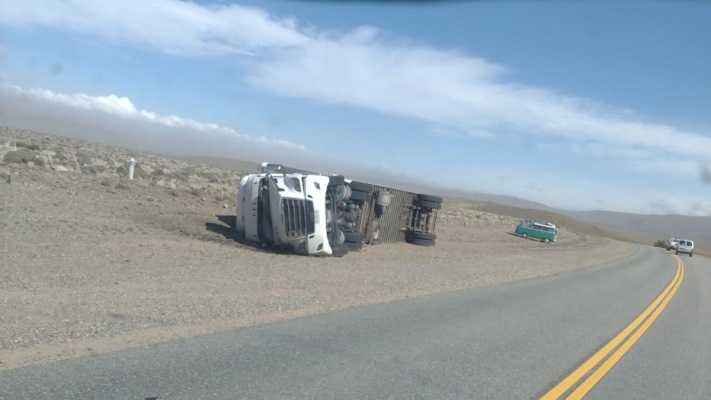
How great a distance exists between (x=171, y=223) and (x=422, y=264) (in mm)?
8190

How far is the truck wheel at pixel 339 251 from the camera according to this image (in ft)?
68.7

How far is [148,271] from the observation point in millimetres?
13820

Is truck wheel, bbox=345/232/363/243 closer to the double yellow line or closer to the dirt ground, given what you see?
the dirt ground

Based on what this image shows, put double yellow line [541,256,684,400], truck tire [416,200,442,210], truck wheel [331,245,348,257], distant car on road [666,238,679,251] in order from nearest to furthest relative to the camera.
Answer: double yellow line [541,256,684,400], truck wheel [331,245,348,257], truck tire [416,200,442,210], distant car on road [666,238,679,251]

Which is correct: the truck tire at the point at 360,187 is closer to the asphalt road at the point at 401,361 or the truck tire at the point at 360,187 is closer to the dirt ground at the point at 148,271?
the dirt ground at the point at 148,271

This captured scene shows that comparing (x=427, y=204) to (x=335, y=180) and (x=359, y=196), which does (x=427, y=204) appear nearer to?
(x=359, y=196)

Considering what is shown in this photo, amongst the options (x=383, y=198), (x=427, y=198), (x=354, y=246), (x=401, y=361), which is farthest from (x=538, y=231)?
(x=401, y=361)

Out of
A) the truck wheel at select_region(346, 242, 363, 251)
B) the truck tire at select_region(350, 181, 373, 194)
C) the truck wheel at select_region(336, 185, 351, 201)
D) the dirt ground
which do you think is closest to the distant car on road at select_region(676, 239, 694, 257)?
the dirt ground

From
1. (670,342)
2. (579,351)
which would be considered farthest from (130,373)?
(670,342)

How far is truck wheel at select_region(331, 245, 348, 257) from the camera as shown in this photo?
20938mm

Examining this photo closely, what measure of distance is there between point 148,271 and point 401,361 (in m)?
7.44

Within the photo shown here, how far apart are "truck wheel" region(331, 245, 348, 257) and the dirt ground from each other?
0.26m

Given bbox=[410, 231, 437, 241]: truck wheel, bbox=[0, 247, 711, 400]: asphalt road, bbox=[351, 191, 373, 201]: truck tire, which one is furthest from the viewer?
bbox=[410, 231, 437, 241]: truck wheel

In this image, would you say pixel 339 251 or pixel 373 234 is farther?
pixel 373 234
